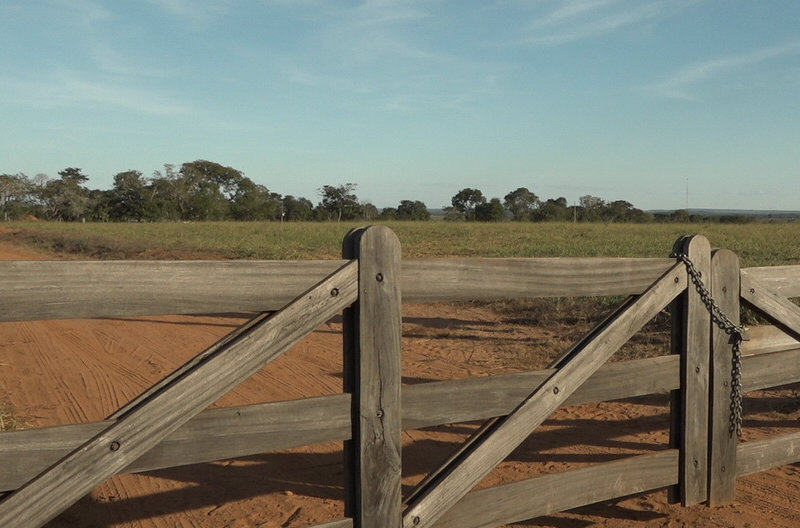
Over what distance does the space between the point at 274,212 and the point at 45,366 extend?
2847 inches

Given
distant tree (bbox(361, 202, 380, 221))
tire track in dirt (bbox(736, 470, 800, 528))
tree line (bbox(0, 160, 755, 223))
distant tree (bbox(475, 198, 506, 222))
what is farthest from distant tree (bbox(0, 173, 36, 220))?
tire track in dirt (bbox(736, 470, 800, 528))

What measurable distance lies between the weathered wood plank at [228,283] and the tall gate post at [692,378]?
0.47 metres

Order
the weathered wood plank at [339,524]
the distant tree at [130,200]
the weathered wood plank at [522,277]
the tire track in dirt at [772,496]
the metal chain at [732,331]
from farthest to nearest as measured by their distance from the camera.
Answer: the distant tree at [130,200]
the tire track in dirt at [772,496]
the metal chain at [732,331]
the weathered wood plank at [522,277]
the weathered wood plank at [339,524]

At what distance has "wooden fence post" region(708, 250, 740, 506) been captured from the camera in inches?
147

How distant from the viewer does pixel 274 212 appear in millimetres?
78438

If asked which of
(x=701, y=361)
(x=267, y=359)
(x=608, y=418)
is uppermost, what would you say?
(x=267, y=359)

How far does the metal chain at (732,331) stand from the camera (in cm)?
361

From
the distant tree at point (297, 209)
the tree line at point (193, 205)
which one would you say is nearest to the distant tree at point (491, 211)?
the tree line at point (193, 205)

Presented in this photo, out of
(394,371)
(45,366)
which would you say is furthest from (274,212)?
(394,371)

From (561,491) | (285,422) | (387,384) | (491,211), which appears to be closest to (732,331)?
(561,491)

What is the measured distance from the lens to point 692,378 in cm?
369

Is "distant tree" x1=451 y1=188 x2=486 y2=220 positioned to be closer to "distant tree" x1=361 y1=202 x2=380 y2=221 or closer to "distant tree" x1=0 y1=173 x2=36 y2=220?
"distant tree" x1=361 y1=202 x2=380 y2=221

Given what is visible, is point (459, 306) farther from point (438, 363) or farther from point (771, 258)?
point (771, 258)

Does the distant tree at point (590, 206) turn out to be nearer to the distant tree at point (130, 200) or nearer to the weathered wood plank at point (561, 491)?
the distant tree at point (130, 200)
